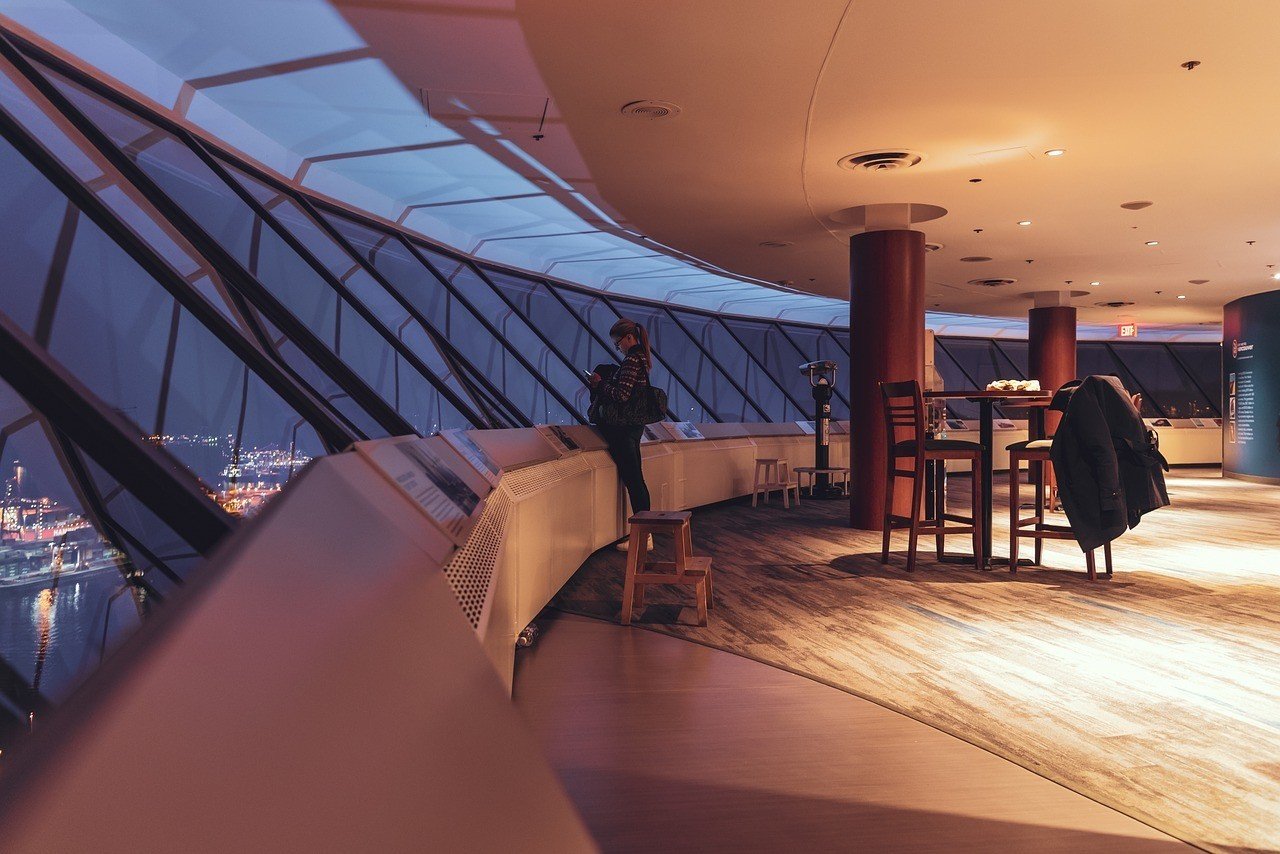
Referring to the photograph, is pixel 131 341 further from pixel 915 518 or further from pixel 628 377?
pixel 915 518

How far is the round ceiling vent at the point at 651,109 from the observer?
5.56m

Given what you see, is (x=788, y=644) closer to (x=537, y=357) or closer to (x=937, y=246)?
(x=537, y=357)

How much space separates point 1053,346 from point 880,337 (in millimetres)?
7603

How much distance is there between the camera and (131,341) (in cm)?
382

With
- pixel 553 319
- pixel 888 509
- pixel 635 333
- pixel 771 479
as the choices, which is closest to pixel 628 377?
pixel 635 333

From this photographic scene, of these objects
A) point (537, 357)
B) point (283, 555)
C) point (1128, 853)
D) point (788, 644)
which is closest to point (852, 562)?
point (788, 644)

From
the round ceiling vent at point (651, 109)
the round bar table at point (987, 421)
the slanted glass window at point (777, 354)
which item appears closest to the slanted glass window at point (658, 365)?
the slanted glass window at point (777, 354)

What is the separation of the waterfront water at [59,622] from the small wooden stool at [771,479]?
911cm

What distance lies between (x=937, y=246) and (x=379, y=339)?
6.46m

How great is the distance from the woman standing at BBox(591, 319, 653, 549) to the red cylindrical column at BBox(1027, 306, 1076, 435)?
10.2m

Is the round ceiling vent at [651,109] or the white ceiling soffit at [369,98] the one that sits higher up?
the white ceiling soffit at [369,98]

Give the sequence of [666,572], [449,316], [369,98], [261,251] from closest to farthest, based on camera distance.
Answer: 1. [666,572]
2. [369,98]
3. [261,251]
4. [449,316]

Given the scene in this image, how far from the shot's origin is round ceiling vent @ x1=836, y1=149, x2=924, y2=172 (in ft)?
21.9

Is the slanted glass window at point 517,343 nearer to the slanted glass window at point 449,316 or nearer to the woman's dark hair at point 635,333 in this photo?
the slanted glass window at point 449,316
